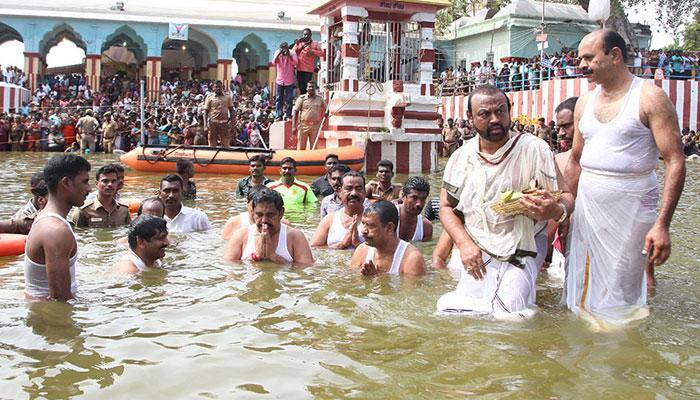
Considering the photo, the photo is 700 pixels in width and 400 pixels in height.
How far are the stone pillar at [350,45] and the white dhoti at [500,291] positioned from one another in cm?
1415

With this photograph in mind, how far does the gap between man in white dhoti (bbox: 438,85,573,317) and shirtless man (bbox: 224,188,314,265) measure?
7.36ft

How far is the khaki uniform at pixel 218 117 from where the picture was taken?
17061 millimetres

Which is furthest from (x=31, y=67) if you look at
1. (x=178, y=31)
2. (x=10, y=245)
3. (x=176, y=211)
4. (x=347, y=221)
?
(x=347, y=221)

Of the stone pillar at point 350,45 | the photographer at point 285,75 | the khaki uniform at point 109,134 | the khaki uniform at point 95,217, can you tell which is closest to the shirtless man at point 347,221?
the khaki uniform at point 95,217

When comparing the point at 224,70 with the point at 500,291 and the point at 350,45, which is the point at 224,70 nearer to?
the point at 350,45

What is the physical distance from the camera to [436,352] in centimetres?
431

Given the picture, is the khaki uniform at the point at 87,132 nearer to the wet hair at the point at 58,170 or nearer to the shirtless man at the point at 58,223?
the shirtless man at the point at 58,223

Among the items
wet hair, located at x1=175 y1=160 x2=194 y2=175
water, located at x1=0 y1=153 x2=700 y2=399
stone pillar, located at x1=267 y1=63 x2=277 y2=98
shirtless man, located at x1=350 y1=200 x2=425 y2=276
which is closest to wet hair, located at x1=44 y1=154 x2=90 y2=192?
water, located at x1=0 y1=153 x2=700 y2=399

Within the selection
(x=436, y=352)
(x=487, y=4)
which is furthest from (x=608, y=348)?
(x=487, y=4)

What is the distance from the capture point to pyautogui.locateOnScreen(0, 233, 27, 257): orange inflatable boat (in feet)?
24.6

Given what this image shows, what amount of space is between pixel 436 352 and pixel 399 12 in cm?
1599

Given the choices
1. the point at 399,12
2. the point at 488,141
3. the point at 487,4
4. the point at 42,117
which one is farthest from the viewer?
the point at 487,4

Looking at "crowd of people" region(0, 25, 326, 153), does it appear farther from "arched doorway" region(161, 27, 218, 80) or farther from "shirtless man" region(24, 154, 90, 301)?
"shirtless man" region(24, 154, 90, 301)

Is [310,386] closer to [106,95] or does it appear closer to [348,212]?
[348,212]
